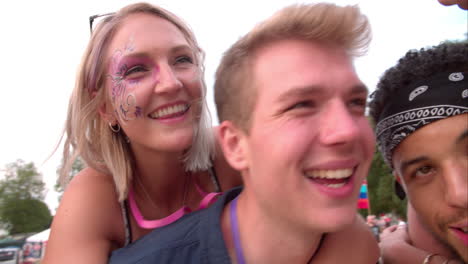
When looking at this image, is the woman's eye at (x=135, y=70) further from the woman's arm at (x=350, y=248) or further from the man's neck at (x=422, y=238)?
the man's neck at (x=422, y=238)

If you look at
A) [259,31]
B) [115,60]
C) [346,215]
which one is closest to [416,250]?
[346,215]

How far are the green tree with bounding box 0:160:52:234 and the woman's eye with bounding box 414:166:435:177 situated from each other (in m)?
37.7

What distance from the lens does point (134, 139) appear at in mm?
2193

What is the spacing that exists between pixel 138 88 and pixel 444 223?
1.73 m

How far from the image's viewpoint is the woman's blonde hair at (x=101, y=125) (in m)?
2.26

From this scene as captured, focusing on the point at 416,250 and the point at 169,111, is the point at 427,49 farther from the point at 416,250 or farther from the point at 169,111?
the point at 169,111

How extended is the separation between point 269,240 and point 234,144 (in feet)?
1.50

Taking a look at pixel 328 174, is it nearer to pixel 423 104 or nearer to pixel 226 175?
pixel 423 104

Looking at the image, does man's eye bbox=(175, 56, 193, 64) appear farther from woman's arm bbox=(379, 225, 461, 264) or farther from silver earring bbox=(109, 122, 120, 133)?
woman's arm bbox=(379, 225, 461, 264)

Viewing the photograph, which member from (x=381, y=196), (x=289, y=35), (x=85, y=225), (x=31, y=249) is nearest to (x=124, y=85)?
(x=85, y=225)

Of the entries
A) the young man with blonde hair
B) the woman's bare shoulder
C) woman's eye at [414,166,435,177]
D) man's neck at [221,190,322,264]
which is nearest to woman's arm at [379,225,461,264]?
the young man with blonde hair

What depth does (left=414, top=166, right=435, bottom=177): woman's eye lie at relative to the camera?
1548 millimetres

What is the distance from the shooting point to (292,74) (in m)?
1.37

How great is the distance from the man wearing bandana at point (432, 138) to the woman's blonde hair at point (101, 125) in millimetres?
Answer: 1212
